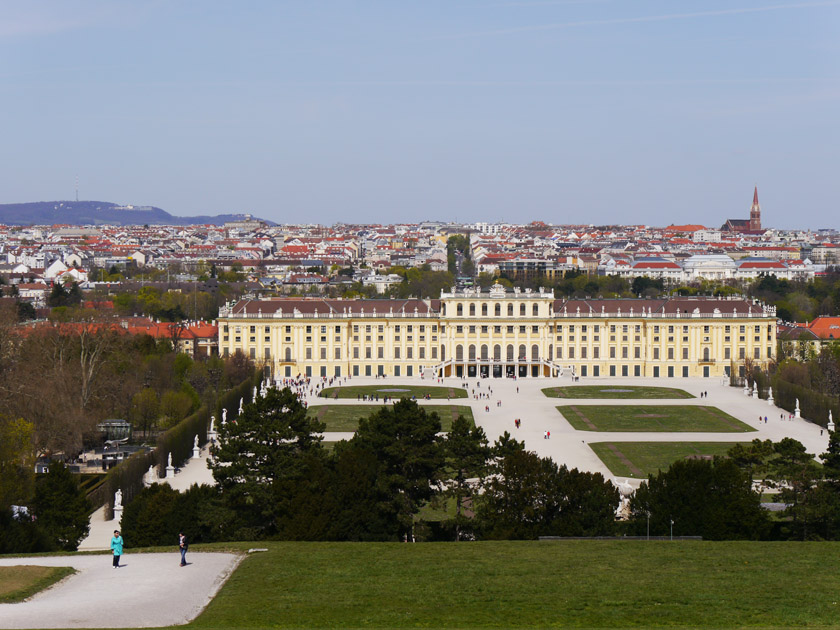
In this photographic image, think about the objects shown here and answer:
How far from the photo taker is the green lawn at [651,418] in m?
61.9

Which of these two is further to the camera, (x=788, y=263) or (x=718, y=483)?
(x=788, y=263)

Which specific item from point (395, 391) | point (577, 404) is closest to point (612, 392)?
point (577, 404)

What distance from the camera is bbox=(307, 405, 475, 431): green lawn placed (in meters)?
62.3

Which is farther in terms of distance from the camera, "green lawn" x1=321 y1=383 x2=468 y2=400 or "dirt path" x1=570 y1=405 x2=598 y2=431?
"green lawn" x1=321 y1=383 x2=468 y2=400

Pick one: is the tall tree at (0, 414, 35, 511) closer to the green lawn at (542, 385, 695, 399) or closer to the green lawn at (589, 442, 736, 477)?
the green lawn at (589, 442, 736, 477)

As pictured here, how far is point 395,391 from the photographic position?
260 feet

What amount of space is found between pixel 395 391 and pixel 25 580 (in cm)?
5456

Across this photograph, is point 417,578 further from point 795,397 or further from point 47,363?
point 795,397

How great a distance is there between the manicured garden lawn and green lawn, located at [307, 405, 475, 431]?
34.6 m

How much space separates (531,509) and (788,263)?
166m

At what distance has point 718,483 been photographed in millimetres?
34469

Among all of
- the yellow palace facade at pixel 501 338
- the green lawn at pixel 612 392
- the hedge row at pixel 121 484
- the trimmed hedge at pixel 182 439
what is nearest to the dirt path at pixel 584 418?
the green lawn at pixel 612 392

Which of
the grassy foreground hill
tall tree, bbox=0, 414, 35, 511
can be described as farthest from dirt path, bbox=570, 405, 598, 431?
the grassy foreground hill

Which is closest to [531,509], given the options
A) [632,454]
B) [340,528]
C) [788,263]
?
[340,528]
